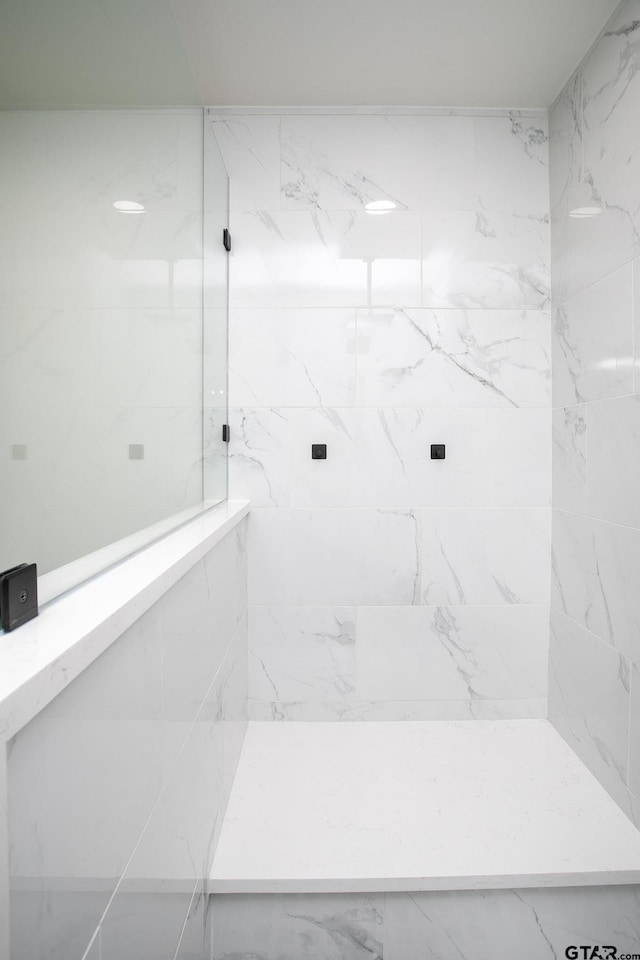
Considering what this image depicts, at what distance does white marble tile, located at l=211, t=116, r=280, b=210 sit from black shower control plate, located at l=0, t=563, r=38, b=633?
172 centimetres

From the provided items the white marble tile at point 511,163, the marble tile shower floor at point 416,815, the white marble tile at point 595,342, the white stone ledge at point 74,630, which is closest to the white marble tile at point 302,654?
the marble tile shower floor at point 416,815

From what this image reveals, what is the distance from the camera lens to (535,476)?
1.92m

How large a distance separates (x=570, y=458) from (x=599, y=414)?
0.77 feet

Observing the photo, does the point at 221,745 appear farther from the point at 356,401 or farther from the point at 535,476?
the point at 535,476

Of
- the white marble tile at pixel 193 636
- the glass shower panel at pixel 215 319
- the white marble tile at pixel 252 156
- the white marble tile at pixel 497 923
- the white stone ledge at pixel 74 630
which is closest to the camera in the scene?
the white stone ledge at pixel 74 630

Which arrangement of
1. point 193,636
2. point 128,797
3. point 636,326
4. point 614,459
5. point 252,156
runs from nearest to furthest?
1. point 128,797
2. point 193,636
3. point 636,326
4. point 614,459
5. point 252,156

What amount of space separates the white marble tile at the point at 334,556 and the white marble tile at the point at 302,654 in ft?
0.18

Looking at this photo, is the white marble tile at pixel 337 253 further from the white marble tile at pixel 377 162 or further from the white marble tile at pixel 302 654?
the white marble tile at pixel 302 654

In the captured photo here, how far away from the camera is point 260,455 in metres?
1.91

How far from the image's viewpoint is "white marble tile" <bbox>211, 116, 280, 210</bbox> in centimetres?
189

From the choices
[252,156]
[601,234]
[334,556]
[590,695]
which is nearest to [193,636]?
[334,556]

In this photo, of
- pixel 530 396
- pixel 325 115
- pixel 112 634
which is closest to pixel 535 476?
pixel 530 396

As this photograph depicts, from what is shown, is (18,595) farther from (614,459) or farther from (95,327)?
(614,459)

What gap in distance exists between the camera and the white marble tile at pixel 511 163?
6.23ft
